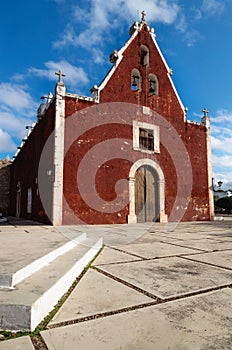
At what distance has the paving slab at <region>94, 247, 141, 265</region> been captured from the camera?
293cm

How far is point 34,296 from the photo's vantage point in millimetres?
1461

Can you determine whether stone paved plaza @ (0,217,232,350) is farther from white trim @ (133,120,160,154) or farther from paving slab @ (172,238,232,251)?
white trim @ (133,120,160,154)

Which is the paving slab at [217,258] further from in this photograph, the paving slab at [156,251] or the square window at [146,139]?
the square window at [146,139]

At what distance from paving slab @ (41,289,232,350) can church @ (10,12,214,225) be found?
23.7 feet

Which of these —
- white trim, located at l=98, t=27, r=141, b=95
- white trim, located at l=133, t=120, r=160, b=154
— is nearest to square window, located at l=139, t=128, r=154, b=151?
white trim, located at l=133, t=120, r=160, b=154

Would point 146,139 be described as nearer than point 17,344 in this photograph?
No

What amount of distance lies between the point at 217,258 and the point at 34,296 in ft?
8.12

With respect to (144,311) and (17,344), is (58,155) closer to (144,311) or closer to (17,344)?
(144,311)

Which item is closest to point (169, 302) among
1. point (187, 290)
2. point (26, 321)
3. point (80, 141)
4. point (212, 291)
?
point (187, 290)

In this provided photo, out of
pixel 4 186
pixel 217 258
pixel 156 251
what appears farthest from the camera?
pixel 4 186

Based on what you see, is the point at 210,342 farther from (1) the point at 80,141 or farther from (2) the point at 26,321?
(1) the point at 80,141

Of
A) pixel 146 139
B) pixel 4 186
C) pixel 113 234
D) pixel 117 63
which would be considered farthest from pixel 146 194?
pixel 4 186

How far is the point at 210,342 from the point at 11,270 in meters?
1.38

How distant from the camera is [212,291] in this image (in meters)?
1.93
